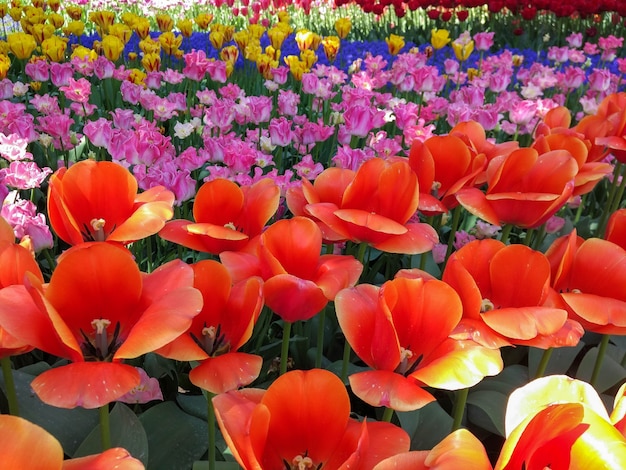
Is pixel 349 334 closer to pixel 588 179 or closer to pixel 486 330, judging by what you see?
pixel 486 330

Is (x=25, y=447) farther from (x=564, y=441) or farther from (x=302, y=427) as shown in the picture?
(x=564, y=441)

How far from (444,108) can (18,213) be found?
1876mm

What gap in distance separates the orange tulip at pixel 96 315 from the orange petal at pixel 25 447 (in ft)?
0.47

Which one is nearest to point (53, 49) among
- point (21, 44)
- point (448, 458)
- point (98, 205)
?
point (21, 44)

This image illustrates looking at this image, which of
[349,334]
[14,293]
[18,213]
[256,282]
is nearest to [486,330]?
[349,334]

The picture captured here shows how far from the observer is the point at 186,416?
1212 millimetres

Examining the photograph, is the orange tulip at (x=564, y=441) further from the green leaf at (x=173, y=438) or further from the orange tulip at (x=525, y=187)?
the green leaf at (x=173, y=438)

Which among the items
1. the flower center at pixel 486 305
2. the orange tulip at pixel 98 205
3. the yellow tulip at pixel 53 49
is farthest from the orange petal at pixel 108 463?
the yellow tulip at pixel 53 49

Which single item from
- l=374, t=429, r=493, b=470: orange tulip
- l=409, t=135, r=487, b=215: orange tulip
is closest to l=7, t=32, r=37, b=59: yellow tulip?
l=409, t=135, r=487, b=215: orange tulip

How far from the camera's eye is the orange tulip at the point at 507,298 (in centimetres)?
84

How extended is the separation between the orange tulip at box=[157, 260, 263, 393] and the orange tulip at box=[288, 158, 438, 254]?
0.75ft

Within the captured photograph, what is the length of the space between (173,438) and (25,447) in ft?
2.28

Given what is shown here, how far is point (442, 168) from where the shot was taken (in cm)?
130

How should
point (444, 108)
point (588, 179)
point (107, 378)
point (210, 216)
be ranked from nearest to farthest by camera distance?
point (107, 378) → point (210, 216) → point (588, 179) → point (444, 108)
